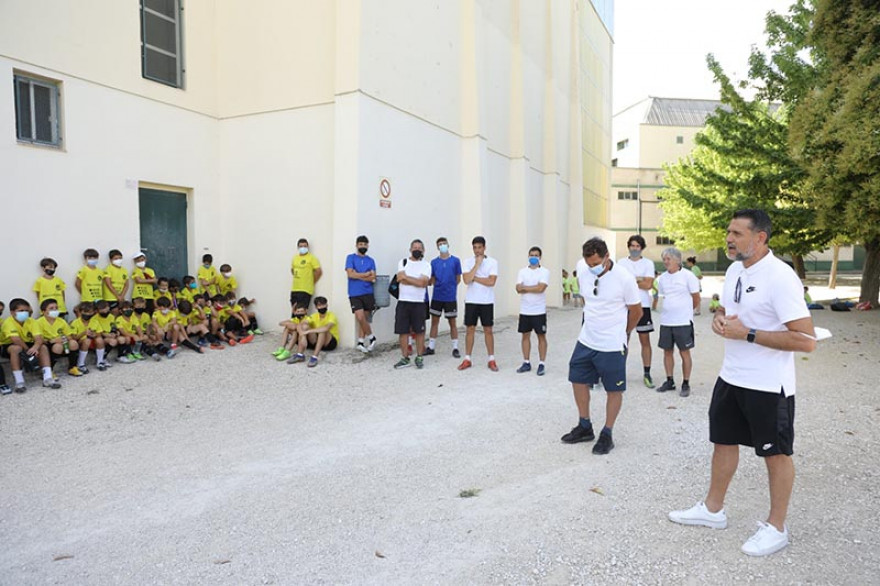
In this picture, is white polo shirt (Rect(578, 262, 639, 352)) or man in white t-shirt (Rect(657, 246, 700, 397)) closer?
white polo shirt (Rect(578, 262, 639, 352))

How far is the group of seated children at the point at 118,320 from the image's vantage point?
7.98m

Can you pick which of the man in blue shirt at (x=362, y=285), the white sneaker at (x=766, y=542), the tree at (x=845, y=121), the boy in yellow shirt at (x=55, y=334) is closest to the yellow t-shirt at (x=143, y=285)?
the boy in yellow shirt at (x=55, y=334)

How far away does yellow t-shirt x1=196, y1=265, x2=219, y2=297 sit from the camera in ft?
36.2

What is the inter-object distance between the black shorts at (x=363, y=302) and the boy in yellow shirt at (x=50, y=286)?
4.30 metres

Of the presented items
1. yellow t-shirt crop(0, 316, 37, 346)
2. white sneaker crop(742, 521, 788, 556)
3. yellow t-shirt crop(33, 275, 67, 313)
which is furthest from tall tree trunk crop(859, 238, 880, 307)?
yellow t-shirt crop(0, 316, 37, 346)

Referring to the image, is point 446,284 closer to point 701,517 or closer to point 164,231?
point 164,231

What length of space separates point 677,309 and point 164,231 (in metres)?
8.94

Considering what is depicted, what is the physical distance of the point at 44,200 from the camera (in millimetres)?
8891

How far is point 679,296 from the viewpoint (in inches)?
299

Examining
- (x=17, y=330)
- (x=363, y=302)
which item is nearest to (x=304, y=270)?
(x=363, y=302)

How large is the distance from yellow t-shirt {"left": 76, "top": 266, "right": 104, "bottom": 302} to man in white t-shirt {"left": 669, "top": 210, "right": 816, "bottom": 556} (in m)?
9.21

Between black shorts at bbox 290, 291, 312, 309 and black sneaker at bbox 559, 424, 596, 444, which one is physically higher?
black shorts at bbox 290, 291, 312, 309

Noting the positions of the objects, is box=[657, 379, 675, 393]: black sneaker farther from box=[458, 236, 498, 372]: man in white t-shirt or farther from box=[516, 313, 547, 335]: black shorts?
box=[458, 236, 498, 372]: man in white t-shirt

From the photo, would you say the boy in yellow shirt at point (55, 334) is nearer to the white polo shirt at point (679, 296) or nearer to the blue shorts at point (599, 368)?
the blue shorts at point (599, 368)
